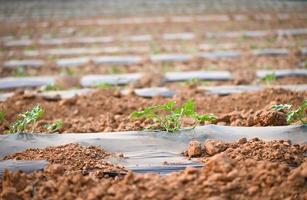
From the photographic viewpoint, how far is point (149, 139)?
2.81 m

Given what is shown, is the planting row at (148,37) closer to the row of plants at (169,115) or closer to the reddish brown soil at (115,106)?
the reddish brown soil at (115,106)

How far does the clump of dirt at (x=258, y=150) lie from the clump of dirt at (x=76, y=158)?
0.48 meters

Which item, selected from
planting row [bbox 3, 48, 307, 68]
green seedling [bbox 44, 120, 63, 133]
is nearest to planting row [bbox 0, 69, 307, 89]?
planting row [bbox 3, 48, 307, 68]

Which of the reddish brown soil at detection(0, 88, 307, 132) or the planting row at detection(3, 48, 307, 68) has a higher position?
the planting row at detection(3, 48, 307, 68)

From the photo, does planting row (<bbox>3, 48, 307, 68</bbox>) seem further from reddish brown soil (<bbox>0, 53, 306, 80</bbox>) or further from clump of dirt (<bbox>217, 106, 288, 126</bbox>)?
clump of dirt (<bbox>217, 106, 288, 126</bbox>)

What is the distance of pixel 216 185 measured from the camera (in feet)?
7.07

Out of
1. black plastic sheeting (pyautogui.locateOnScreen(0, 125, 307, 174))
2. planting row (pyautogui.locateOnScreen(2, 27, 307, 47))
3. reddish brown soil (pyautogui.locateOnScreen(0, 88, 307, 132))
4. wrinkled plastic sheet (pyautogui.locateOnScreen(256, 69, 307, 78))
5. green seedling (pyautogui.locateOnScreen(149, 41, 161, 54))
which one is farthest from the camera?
planting row (pyautogui.locateOnScreen(2, 27, 307, 47))

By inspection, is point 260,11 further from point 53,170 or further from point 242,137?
point 53,170

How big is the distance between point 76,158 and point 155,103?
5.57ft

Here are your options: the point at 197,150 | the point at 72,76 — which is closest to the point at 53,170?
the point at 197,150

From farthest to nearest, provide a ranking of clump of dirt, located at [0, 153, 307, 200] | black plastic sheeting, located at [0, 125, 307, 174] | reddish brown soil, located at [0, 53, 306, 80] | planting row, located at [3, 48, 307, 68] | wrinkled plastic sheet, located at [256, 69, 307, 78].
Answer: planting row, located at [3, 48, 307, 68] → reddish brown soil, located at [0, 53, 306, 80] → wrinkled plastic sheet, located at [256, 69, 307, 78] → black plastic sheeting, located at [0, 125, 307, 174] → clump of dirt, located at [0, 153, 307, 200]

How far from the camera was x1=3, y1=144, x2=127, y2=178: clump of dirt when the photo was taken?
2459 millimetres

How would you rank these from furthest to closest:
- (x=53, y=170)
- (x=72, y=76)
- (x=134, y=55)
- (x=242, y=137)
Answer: (x=134, y=55) → (x=72, y=76) → (x=242, y=137) → (x=53, y=170)

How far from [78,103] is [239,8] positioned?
6.29m
